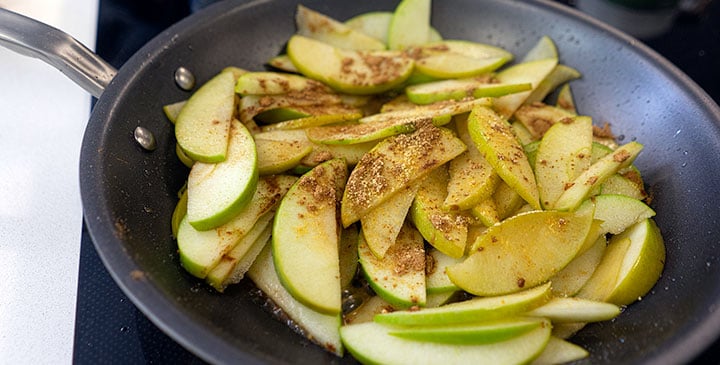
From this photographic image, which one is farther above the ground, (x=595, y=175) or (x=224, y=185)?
(x=595, y=175)

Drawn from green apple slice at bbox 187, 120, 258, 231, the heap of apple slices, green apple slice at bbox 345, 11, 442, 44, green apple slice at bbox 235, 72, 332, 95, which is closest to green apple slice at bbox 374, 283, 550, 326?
the heap of apple slices

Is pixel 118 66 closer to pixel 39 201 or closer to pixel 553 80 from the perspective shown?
pixel 39 201

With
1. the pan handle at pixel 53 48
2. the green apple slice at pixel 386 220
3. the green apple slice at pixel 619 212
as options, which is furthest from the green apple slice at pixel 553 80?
the pan handle at pixel 53 48

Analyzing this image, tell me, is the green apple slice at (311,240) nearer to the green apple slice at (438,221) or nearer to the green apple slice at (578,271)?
the green apple slice at (438,221)

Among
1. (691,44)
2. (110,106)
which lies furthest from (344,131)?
(691,44)

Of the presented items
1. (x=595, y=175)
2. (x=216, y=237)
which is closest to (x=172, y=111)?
(x=216, y=237)

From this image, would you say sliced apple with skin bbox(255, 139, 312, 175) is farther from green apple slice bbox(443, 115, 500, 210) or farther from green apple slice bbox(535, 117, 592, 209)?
green apple slice bbox(535, 117, 592, 209)

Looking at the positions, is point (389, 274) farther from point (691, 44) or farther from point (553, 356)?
point (691, 44)
